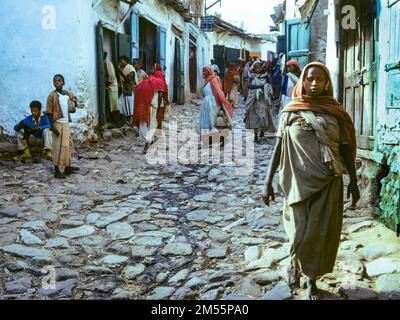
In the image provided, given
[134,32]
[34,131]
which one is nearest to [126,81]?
[134,32]

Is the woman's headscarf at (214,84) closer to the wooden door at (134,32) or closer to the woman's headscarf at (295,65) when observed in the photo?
the woman's headscarf at (295,65)

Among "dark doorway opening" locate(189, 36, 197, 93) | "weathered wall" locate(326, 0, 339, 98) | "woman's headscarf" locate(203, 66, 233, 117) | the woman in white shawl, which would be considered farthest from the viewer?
"dark doorway opening" locate(189, 36, 197, 93)

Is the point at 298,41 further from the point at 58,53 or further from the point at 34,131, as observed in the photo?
the point at 34,131

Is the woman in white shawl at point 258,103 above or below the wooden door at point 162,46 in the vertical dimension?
below

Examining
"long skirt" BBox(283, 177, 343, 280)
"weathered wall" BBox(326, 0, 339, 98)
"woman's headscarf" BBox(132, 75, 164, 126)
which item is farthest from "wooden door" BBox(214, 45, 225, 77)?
"long skirt" BBox(283, 177, 343, 280)

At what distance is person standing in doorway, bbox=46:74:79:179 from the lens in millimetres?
6301

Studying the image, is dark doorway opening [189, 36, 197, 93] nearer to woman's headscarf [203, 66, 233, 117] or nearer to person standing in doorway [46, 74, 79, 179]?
woman's headscarf [203, 66, 233, 117]

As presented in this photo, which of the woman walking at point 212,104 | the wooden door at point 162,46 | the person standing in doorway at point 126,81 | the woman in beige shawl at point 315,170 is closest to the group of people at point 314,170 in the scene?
the woman in beige shawl at point 315,170

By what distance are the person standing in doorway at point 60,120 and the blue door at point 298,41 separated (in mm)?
7250

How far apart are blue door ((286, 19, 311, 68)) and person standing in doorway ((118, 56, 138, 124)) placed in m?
4.56

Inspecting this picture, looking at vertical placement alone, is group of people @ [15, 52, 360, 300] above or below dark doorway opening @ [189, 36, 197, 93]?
below

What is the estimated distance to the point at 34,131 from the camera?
7.30m

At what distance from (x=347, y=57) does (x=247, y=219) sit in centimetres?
325

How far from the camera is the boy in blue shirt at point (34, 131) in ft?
23.7
